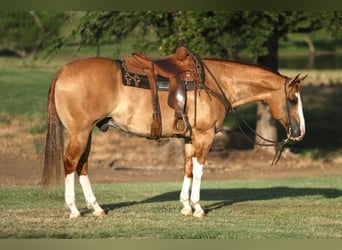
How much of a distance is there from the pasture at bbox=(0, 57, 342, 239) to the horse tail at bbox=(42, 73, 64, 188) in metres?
0.54

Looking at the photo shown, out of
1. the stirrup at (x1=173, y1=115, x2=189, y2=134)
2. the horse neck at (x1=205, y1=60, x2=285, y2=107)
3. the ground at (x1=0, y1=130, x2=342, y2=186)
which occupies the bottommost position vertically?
the ground at (x1=0, y1=130, x2=342, y2=186)

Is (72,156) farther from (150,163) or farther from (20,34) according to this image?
(20,34)

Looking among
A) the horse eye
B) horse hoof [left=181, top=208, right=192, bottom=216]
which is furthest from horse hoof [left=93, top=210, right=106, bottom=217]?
the horse eye

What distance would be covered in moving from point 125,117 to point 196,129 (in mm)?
1070

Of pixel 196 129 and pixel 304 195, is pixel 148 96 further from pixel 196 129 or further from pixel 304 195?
pixel 304 195

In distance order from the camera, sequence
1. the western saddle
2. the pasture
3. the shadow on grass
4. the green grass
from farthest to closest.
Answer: the shadow on grass, the western saddle, the pasture, the green grass

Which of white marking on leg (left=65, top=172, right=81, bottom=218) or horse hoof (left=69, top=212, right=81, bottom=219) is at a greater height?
white marking on leg (left=65, top=172, right=81, bottom=218)

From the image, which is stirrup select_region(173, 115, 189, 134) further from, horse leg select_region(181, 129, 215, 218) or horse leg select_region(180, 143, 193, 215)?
horse leg select_region(180, 143, 193, 215)

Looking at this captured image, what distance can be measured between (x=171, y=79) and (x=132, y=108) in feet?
2.39

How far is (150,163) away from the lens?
24047 mm

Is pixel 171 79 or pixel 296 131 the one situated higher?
pixel 171 79

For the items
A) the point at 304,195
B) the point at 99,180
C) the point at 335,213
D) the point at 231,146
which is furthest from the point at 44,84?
the point at 335,213

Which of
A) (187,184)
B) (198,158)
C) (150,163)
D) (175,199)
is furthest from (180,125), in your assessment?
(150,163)

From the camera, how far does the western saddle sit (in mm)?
11898
